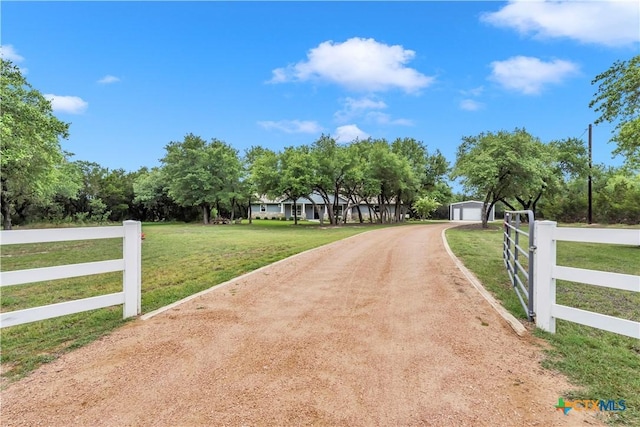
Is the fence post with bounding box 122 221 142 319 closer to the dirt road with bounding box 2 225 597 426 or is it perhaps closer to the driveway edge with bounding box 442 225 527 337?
the dirt road with bounding box 2 225 597 426

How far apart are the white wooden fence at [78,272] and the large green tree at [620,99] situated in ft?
46.3

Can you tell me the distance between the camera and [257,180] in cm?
3064

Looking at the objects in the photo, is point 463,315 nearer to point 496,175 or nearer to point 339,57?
point 339,57

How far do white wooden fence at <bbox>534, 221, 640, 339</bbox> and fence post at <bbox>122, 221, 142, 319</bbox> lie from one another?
4804mm

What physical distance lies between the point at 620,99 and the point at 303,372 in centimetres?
1484

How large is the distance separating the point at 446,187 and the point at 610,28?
34646 millimetres

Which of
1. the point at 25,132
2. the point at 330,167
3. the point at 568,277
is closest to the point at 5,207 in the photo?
the point at 25,132

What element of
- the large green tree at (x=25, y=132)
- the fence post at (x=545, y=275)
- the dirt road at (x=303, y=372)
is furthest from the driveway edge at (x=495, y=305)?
the large green tree at (x=25, y=132)

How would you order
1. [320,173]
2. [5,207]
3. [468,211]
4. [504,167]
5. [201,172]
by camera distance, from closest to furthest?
[5,207]
[504,167]
[320,173]
[201,172]
[468,211]

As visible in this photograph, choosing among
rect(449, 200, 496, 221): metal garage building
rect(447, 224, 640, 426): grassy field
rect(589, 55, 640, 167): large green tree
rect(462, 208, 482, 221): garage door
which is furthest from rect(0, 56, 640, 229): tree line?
rect(447, 224, 640, 426): grassy field

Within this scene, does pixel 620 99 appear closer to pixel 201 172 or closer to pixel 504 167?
pixel 504 167

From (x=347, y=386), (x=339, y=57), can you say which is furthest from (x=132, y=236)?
(x=339, y=57)

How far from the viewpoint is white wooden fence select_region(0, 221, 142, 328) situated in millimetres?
3391

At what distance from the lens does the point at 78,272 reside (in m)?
3.90
